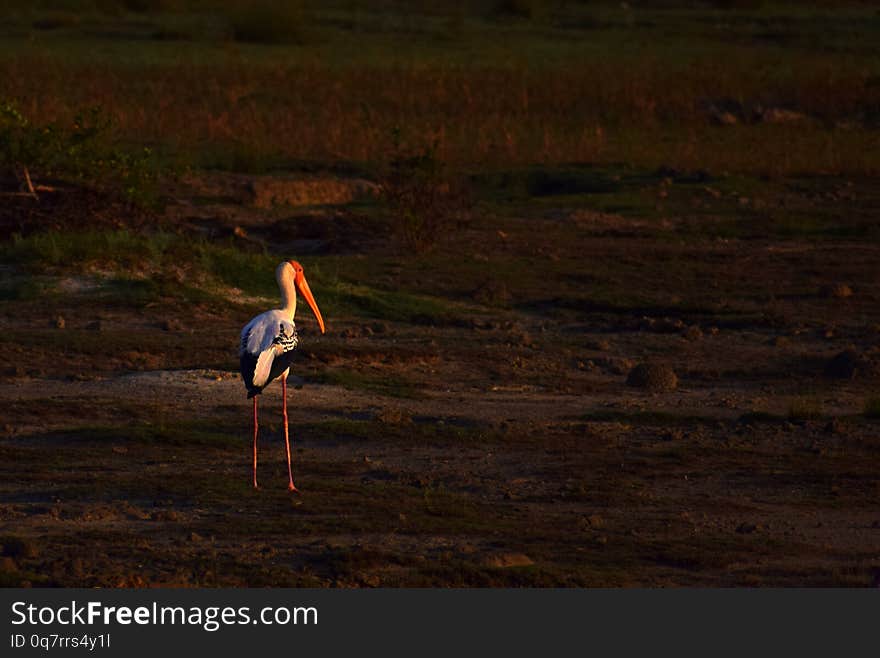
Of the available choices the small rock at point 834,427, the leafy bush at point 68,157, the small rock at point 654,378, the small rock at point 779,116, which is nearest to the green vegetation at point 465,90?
the small rock at point 779,116

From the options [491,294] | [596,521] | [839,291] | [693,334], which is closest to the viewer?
[596,521]

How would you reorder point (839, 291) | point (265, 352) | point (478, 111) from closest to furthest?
1. point (265, 352)
2. point (839, 291)
3. point (478, 111)

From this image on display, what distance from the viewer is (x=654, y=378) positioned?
421 inches

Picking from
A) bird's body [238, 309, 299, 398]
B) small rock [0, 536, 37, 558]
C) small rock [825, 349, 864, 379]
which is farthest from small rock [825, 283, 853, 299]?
small rock [0, 536, 37, 558]

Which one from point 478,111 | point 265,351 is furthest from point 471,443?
point 478,111

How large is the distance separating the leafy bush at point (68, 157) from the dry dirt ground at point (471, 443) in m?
1.94

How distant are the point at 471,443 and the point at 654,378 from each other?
203cm

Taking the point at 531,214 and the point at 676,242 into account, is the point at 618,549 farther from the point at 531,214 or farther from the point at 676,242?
the point at 531,214

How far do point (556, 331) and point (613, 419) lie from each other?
2948 mm

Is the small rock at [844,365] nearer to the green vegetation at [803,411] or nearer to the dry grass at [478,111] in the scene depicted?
Result: the green vegetation at [803,411]

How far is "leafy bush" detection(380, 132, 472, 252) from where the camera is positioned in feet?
50.3

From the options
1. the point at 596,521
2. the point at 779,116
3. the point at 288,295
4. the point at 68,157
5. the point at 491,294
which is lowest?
the point at 491,294

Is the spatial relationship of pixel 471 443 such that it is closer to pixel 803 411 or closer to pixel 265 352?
pixel 265 352

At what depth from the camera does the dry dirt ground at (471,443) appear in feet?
22.4
